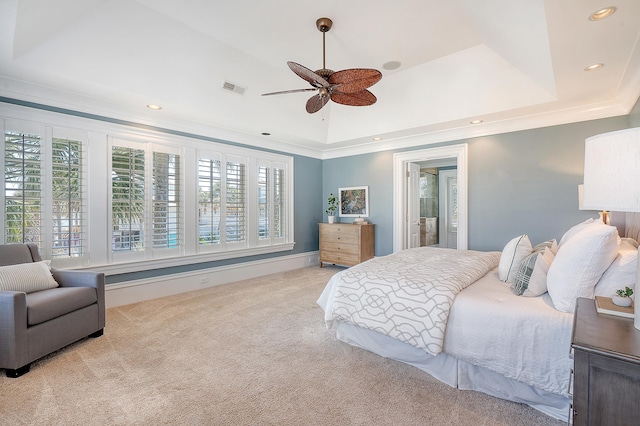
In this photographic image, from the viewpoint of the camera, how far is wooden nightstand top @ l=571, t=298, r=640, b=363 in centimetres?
102

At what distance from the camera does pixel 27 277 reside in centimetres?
257

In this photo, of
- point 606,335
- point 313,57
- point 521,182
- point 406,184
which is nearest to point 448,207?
point 406,184

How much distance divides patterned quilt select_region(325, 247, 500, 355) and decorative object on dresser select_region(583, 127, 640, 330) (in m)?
1.17

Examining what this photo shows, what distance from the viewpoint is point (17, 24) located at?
229 cm

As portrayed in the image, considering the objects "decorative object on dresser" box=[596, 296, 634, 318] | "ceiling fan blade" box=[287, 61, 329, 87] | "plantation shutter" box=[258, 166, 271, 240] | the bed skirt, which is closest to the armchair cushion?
the bed skirt

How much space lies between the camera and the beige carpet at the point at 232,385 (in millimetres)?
1771

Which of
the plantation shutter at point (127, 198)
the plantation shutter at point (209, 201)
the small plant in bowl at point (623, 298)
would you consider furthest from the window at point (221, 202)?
the small plant in bowl at point (623, 298)

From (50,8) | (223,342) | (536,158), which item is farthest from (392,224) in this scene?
(50,8)

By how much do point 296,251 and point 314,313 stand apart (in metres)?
2.66

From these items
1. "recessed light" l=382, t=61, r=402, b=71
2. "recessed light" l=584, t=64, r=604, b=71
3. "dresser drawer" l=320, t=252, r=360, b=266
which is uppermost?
"recessed light" l=382, t=61, r=402, b=71

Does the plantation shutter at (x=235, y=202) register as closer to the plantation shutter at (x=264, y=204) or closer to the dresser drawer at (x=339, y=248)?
the plantation shutter at (x=264, y=204)

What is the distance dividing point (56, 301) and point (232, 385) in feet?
5.54

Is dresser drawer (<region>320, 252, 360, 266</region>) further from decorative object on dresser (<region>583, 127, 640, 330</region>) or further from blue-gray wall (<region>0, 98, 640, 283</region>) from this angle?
decorative object on dresser (<region>583, 127, 640, 330</region>)

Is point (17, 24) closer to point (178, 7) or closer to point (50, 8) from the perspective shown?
point (50, 8)
